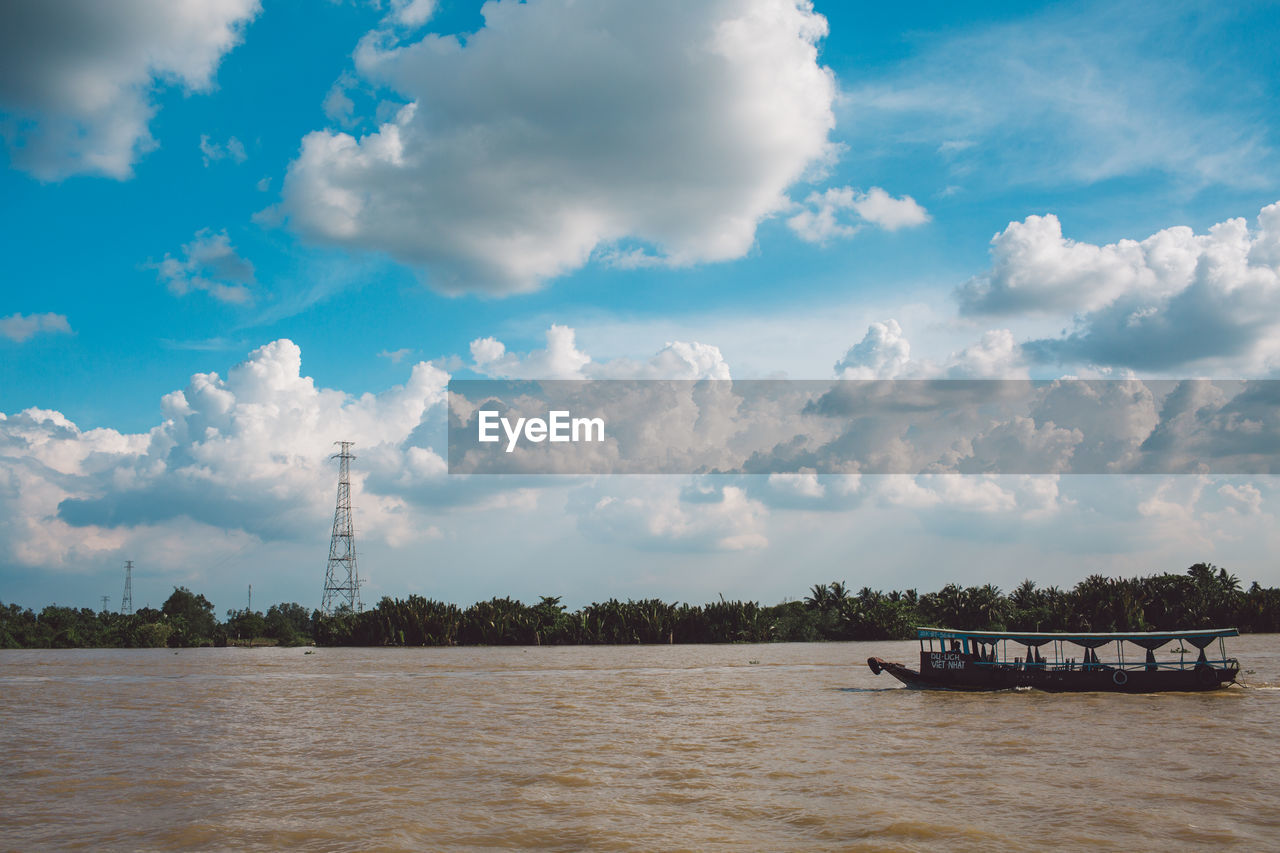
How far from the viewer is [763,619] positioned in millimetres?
72438

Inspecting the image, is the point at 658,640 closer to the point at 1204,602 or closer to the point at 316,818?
the point at 1204,602

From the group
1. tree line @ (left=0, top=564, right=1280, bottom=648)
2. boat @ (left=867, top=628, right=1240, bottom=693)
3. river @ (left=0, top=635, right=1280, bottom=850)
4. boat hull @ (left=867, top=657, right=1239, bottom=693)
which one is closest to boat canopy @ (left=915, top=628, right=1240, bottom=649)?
boat @ (left=867, top=628, right=1240, bottom=693)

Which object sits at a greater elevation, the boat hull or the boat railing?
the boat railing

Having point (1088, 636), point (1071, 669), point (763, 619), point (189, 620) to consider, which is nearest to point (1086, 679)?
point (1071, 669)

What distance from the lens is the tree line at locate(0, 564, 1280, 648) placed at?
67000 mm

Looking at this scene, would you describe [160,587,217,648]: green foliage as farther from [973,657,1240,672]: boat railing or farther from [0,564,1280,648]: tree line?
[973,657,1240,672]: boat railing

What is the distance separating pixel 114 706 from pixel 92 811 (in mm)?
16304

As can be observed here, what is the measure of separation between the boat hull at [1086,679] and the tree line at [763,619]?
4306 centimetres

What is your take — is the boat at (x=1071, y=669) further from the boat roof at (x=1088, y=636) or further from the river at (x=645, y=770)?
the river at (x=645, y=770)

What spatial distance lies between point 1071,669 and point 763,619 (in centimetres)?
4602

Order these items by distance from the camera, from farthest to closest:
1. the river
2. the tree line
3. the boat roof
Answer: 1. the tree line
2. the boat roof
3. the river

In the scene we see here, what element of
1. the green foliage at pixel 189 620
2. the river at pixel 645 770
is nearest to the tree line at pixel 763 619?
the green foliage at pixel 189 620

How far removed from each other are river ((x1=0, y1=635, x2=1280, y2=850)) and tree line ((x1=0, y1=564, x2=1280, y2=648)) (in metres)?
40.6

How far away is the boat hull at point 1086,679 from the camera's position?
26016mm
